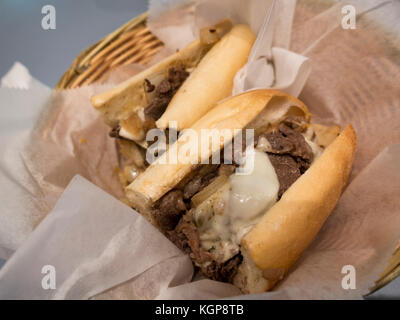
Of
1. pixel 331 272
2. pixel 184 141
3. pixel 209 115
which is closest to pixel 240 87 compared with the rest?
pixel 209 115

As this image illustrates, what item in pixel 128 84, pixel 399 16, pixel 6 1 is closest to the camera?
pixel 399 16

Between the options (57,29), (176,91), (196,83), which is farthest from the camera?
(57,29)

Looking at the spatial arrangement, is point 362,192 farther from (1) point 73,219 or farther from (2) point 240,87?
Answer: (1) point 73,219

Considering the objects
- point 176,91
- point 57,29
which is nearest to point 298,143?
point 176,91

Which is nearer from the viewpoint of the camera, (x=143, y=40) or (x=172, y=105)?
(x=172, y=105)

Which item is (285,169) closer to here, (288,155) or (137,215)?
(288,155)

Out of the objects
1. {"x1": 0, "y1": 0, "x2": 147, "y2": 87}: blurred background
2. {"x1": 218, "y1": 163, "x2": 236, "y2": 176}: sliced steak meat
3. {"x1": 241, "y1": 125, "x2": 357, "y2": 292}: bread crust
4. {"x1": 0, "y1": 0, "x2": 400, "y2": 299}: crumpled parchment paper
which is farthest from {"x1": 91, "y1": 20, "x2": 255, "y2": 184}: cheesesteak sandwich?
{"x1": 0, "y1": 0, "x2": 147, "y2": 87}: blurred background
